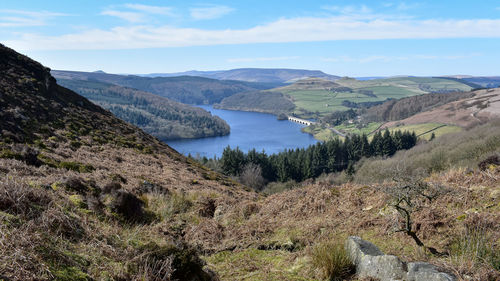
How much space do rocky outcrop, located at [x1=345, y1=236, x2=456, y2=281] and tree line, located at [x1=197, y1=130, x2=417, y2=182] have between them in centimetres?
6895

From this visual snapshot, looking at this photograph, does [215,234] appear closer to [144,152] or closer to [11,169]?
[11,169]

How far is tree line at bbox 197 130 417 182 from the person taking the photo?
76438 millimetres

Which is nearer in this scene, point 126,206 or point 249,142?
point 126,206

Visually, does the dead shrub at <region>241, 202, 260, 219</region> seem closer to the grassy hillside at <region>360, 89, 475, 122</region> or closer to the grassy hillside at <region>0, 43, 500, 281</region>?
the grassy hillside at <region>0, 43, 500, 281</region>

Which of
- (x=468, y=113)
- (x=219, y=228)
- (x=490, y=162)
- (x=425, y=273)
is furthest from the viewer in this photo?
(x=468, y=113)

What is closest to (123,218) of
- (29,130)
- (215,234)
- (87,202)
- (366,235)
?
(87,202)

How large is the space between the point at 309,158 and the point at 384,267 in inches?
3136

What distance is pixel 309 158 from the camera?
83.0 meters

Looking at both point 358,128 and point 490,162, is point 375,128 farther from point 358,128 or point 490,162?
point 490,162

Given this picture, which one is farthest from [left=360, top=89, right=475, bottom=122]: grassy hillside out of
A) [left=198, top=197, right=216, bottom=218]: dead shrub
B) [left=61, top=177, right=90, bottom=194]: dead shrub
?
[left=61, top=177, right=90, bottom=194]: dead shrub

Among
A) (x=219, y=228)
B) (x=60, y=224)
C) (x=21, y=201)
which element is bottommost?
(x=219, y=228)

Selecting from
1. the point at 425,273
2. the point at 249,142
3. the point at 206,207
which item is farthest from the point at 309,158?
the point at 425,273

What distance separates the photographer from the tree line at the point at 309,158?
76438 millimetres

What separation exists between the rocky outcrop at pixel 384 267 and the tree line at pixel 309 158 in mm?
68954
